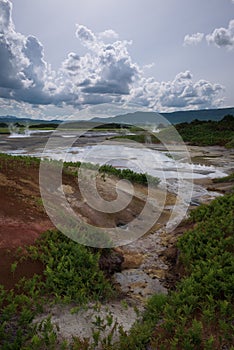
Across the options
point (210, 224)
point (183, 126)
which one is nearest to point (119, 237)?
point (210, 224)

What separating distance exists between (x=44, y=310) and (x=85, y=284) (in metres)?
1.01

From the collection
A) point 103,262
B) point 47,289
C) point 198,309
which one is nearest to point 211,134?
point 103,262

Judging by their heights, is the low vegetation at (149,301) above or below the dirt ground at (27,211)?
below

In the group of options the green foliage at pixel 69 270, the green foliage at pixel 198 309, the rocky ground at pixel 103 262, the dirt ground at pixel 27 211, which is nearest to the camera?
the green foliage at pixel 198 309

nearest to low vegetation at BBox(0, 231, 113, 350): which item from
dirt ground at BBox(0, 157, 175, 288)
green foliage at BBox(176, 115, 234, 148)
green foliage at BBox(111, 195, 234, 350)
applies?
dirt ground at BBox(0, 157, 175, 288)

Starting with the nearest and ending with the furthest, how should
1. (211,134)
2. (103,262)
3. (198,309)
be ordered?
(198,309) < (103,262) < (211,134)

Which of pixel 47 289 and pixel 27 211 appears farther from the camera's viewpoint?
pixel 27 211

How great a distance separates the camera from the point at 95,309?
5410 mm

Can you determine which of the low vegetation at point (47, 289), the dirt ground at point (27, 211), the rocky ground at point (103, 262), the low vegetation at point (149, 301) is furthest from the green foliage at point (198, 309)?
the dirt ground at point (27, 211)

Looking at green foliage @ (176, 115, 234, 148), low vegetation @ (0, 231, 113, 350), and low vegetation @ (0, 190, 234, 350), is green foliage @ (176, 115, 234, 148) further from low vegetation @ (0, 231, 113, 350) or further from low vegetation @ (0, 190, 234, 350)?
low vegetation @ (0, 231, 113, 350)

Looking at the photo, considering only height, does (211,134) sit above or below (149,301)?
above

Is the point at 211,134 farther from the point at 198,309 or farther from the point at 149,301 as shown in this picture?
the point at 198,309

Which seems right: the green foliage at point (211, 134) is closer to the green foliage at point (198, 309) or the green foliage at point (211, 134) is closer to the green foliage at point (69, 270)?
the green foliage at point (198, 309)

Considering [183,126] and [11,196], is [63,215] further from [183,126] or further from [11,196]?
[183,126]
